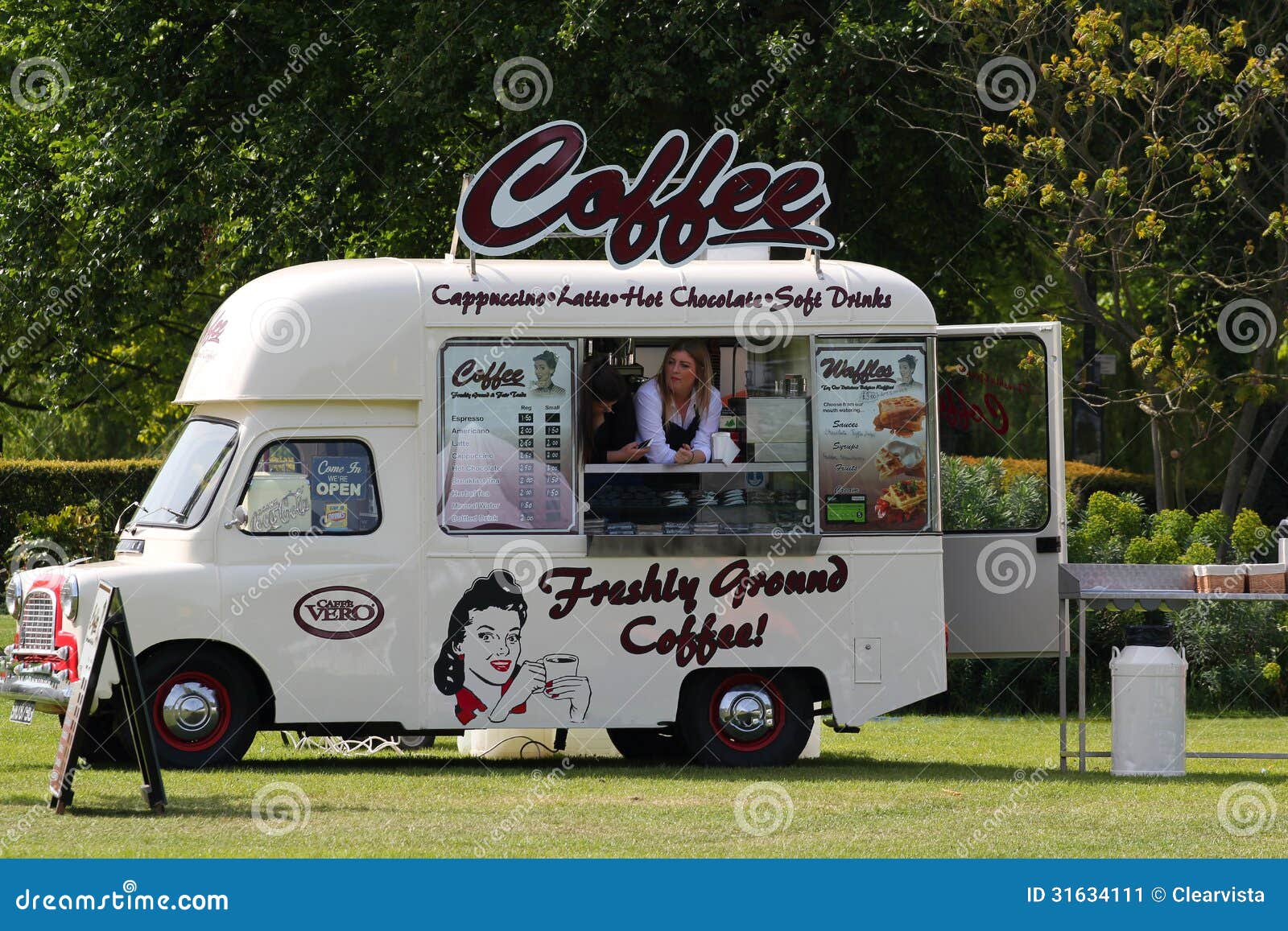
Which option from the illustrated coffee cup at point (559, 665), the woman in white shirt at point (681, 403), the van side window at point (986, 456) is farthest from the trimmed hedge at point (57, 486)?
the illustrated coffee cup at point (559, 665)

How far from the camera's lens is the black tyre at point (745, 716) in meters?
11.4

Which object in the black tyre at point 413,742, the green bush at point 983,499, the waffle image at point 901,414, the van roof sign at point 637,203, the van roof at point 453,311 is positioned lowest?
the black tyre at point 413,742

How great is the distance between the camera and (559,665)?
36.4 ft

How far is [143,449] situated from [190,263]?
1962cm

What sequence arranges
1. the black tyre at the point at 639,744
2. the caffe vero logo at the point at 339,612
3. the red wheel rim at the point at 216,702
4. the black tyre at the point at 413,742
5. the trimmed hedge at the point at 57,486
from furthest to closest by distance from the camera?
the trimmed hedge at the point at 57,486 < the black tyre at the point at 413,742 < the black tyre at the point at 639,744 < the caffe vero logo at the point at 339,612 < the red wheel rim at the point at 216,702

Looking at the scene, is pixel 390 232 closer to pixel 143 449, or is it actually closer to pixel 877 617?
pixel 877 617

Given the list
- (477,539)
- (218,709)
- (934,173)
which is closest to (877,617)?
(477,539)

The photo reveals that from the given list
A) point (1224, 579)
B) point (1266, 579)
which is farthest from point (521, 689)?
point (1266, 579)

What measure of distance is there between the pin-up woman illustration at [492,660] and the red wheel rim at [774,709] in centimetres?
101

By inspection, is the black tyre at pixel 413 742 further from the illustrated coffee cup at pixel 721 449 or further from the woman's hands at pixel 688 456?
the illustrated coffee cup at pixel 721 449

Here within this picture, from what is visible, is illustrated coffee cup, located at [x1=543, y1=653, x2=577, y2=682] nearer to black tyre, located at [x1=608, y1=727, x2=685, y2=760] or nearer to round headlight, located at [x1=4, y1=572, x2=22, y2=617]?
black tyre, located at [x1=608, y1=727, x2=685, y2=760]

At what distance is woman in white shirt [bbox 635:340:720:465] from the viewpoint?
11398mm

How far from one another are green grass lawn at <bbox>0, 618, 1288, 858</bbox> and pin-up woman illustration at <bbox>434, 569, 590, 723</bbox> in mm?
478

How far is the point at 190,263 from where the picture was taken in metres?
21.9
